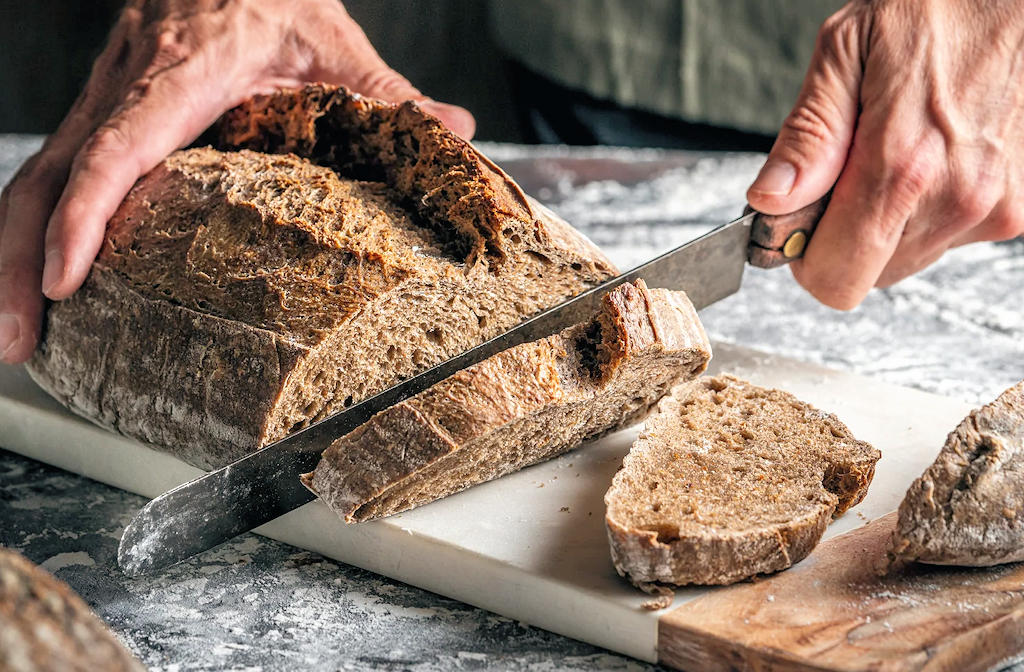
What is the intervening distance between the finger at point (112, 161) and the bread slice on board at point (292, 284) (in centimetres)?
4

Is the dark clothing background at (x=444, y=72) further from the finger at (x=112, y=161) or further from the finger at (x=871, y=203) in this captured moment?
the finger at (x=871, y=203)

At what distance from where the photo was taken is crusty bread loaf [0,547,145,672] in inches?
55.6

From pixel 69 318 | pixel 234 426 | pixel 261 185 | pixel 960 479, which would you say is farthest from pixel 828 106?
pixel 69 318

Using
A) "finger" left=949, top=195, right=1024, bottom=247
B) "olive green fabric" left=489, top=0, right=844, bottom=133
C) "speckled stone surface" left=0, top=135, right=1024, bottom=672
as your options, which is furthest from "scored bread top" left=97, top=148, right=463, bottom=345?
"olive green fabric" left=489, top=0, right=844, bottom=133

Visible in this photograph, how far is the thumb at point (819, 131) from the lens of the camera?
2.99 meters

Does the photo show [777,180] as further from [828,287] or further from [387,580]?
[387,580]

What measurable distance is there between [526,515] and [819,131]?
138cm

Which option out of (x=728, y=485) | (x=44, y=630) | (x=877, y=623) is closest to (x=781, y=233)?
(x=728, y=485)

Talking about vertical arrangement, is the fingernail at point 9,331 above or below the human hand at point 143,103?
below

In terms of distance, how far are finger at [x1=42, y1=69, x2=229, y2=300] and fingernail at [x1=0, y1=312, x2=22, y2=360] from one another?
174mm

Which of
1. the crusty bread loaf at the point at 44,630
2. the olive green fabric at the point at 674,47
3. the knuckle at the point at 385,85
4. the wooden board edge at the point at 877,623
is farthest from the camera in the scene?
the olive green fabric at the point at 674,47

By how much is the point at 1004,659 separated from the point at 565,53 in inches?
121

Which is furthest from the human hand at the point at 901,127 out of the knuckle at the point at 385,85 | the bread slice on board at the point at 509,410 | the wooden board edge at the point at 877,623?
the knuckle at the point at 385,85

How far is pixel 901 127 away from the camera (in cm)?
305
